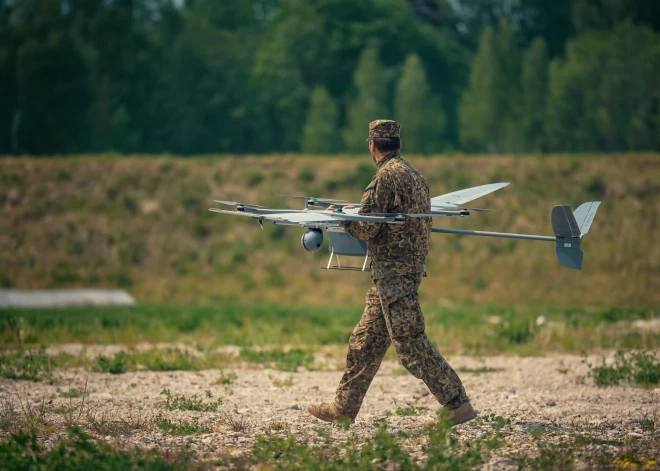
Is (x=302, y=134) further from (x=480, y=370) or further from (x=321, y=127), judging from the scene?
(x=480, y=370)

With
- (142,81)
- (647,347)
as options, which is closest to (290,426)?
(647,347)

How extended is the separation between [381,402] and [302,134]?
5002 centimetres

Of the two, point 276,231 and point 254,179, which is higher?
point 254,179

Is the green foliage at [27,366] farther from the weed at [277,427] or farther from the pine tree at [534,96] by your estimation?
the pine tree at [534,96]

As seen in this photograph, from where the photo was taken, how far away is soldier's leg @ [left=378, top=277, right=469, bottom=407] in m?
8.70

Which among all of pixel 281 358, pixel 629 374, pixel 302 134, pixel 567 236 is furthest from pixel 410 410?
pixel 302 134

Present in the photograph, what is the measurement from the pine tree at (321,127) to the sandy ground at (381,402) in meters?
42.1

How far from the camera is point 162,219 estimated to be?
37.2 metres

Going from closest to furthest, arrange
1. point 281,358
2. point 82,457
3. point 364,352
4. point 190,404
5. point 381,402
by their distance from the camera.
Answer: point 82,457, point 364,352, point 190,404, point 381,402, point 281,358

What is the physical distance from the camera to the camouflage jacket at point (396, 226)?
28.7ft

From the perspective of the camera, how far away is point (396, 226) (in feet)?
28.8

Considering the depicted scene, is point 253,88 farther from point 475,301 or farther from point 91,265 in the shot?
point 475,301

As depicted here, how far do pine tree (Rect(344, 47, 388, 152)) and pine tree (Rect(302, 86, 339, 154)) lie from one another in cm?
87

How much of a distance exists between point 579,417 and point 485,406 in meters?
1.21
